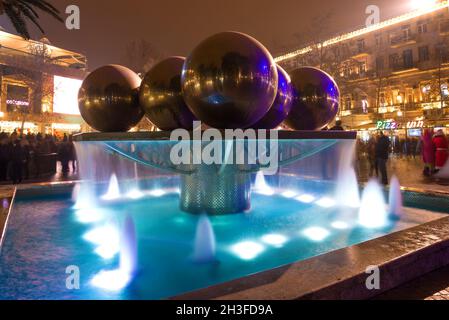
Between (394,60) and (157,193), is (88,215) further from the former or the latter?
(394,60)

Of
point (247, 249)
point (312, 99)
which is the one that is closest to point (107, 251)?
point (247, 249)

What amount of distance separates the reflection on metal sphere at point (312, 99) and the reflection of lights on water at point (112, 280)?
4156mm

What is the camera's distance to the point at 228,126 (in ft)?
15.7

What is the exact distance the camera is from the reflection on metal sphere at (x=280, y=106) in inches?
219

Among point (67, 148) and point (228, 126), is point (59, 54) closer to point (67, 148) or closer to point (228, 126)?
point (67, 148)

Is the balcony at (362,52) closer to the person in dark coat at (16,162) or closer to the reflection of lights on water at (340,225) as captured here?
the person in dark coat at (16,162)

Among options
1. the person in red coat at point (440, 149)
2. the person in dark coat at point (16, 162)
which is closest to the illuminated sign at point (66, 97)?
the person in dark coat at point (16, 162)

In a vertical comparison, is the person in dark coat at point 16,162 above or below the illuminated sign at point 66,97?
Answer: below

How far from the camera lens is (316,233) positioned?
5.30m

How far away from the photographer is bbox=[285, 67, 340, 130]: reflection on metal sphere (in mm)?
6148

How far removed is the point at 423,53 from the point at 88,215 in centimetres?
4459

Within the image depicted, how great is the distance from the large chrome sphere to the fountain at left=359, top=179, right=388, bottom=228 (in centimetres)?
291

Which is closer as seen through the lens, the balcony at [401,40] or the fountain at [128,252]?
the fountain at [128,252]

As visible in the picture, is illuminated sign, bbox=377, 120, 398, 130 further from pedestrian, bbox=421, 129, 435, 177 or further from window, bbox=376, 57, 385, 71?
pedestrian, bbox=421, 129, 435, 177
